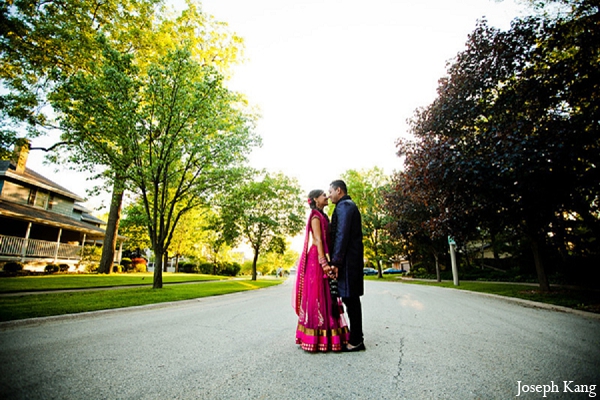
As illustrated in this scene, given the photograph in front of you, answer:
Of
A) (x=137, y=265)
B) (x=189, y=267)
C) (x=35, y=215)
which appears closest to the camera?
(x=35, y=215)

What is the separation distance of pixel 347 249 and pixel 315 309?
86 centimetres

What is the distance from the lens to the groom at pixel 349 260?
10.7 feet

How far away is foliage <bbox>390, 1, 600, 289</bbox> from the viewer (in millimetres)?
7486

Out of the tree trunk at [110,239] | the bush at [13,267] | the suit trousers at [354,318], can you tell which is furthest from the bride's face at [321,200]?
the bush at [13,267]

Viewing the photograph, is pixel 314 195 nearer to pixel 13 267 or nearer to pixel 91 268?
pixel 13 267

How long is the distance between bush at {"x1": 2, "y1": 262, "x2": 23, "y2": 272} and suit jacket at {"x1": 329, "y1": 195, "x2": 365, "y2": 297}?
71.4 ft

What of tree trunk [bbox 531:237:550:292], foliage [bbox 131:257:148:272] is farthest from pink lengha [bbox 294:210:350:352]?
foliage [bbox 131:257:148:272]

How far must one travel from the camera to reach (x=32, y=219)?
711 inches

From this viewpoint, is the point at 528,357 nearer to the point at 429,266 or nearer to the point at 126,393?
the point at 126,393

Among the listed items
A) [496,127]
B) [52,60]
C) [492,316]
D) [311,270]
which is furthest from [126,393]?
[52,60]

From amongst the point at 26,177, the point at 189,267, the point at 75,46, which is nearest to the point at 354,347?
the point at 75,46

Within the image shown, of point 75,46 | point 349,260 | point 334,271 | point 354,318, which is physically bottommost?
point 354,318

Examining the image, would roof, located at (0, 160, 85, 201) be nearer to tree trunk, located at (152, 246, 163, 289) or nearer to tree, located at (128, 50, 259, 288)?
tree, located at (128, 50, 259, 288)

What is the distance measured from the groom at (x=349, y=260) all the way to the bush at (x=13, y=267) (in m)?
21.8
